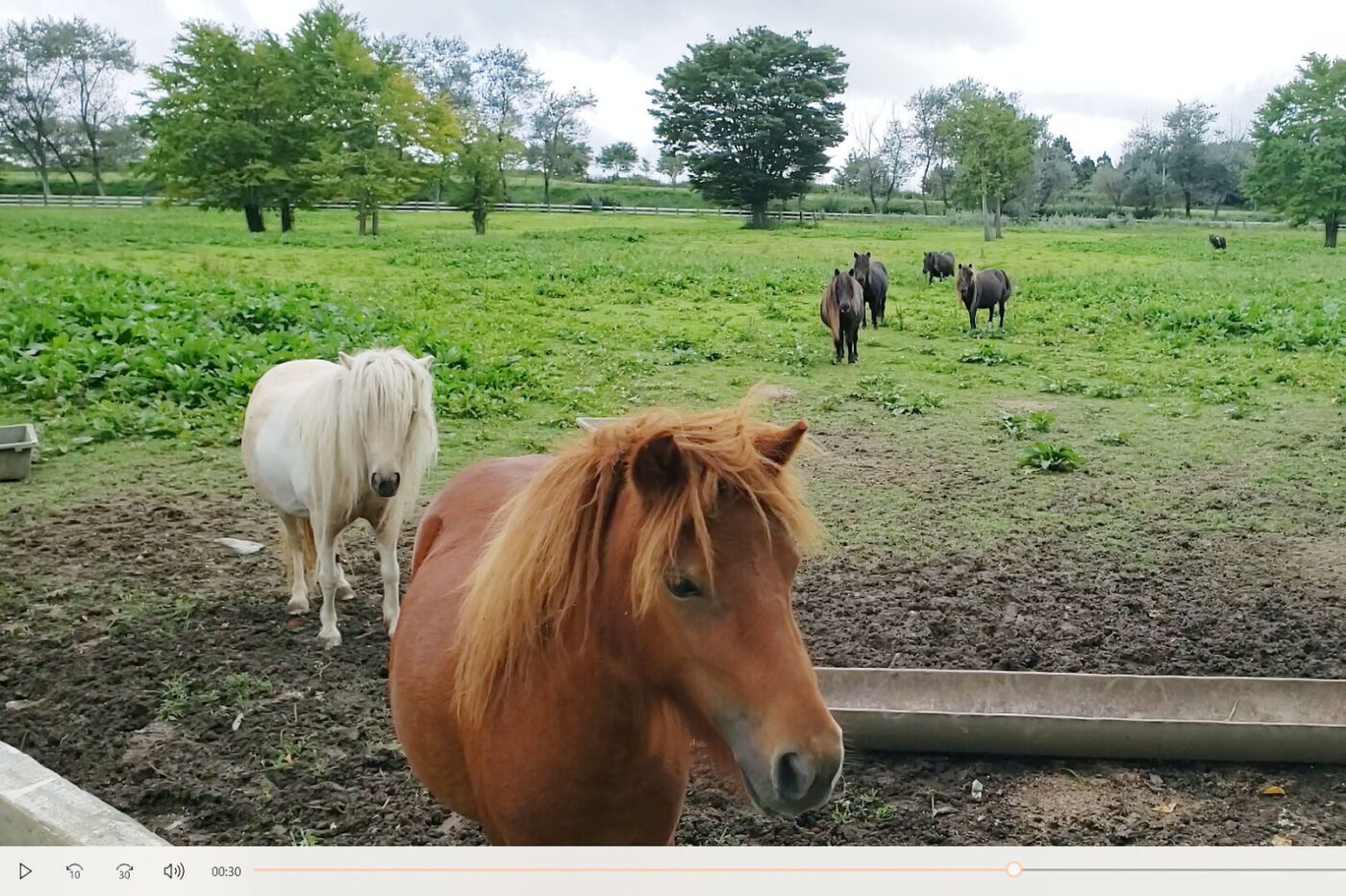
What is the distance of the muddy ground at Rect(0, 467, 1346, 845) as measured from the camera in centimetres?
195

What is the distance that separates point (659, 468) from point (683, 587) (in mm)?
143

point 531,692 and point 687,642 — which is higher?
point 687,642

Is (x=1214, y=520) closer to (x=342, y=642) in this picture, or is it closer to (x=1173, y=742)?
(x=1173, y=742)

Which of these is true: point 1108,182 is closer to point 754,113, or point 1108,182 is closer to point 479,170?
point 754,113

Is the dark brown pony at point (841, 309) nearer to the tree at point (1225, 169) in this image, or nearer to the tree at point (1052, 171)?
the tree at point (1052, 171)

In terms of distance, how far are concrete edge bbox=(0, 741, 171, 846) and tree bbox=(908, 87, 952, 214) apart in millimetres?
2345

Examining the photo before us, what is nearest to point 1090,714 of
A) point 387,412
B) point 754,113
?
point 754,113

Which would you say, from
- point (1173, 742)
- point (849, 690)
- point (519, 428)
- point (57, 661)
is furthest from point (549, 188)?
point (1173, 742)

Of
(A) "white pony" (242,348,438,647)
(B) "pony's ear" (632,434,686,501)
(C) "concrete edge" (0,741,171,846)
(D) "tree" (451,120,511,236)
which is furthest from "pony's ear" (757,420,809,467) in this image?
(D) "tree" (451,120,511,236)

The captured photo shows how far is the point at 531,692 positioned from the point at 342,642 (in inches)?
64.7

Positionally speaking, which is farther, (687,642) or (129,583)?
(129,583)

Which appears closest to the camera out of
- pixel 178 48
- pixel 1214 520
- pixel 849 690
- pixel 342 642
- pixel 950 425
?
pixel 849 690

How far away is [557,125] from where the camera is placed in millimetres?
2631

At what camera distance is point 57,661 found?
2.58m
